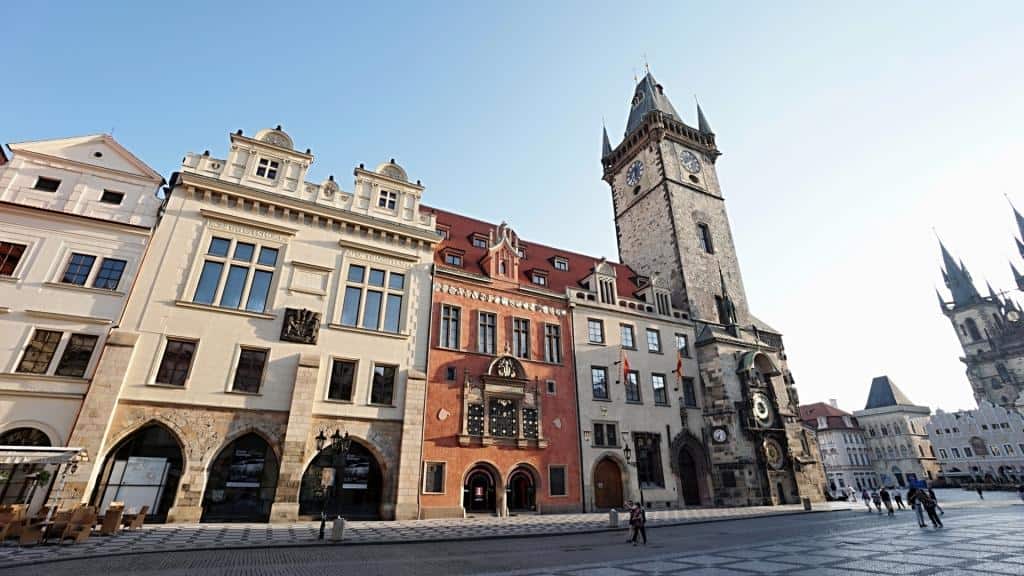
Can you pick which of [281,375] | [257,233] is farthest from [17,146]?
[281,375]

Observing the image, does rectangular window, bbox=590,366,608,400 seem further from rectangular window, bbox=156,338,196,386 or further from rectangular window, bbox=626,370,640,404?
rectangular window, bbox=156,338,196,386

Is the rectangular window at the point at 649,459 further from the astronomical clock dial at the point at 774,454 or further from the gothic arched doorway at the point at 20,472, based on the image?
the gothic arched doorway at the point at 20,472

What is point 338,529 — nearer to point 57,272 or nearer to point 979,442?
point 57,272

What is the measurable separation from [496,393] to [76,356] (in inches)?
711

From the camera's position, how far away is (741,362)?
1243 inches

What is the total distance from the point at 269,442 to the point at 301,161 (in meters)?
14.8

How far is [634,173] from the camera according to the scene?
143 feet

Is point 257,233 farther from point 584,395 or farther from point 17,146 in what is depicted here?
point 584,395

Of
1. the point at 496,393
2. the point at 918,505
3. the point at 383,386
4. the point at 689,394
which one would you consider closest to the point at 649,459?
the point at 689,394

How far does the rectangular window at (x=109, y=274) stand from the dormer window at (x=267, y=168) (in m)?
7.43

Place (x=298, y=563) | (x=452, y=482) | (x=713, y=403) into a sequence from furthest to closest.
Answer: (x=713, y=403) → (x=452, y=482) → (x=298, y=563)

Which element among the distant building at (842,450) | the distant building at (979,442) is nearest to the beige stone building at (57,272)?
the distant building at (842,450)

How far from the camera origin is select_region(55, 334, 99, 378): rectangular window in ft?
57.1

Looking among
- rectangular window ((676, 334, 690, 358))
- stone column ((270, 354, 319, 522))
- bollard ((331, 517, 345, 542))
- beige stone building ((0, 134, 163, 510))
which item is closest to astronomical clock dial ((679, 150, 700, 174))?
rectangular window ((676, 334, 690, 358))
